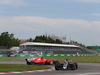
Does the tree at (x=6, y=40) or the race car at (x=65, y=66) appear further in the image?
the tree at (x=6, y=40)

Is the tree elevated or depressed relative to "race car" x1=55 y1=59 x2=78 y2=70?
elevated

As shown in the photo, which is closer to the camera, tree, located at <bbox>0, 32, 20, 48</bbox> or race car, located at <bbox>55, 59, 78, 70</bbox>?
race car, located at <bbox>55, 59, 78, 70</bbox>

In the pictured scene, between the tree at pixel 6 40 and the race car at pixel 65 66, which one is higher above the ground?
the tree at pixel 6 40

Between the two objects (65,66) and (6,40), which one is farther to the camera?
(6,40)

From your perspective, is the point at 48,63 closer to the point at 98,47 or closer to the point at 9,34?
the point at 9,34

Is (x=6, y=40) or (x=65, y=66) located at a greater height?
Answer: (x=6, y=40)

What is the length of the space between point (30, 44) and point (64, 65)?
80203 mm

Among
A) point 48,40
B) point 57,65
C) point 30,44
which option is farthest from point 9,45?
point 57,65

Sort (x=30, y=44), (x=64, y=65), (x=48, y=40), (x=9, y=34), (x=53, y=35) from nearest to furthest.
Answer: (x=64, y=65) → (x=30, y=44) → (x=9, y=34) → (x=48, y=40) → (x=53, y=35)

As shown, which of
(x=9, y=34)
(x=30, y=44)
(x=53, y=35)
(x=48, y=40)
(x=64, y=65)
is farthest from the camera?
(x=53, y=35)

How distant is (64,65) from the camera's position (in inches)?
866

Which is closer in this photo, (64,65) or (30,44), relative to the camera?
(64,65)

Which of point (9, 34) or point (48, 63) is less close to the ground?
point (9, 34)

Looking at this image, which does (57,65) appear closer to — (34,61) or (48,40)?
(34,61)
